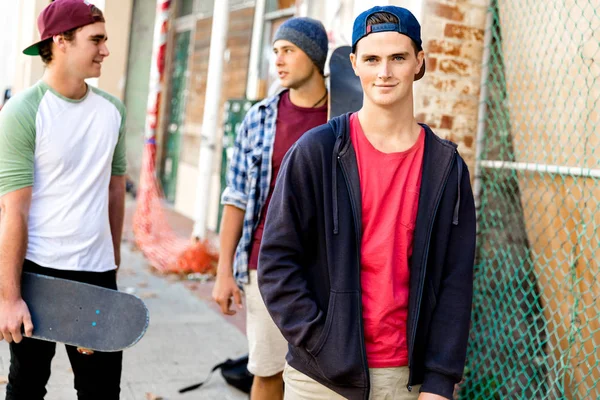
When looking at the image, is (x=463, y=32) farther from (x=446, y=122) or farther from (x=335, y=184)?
(x=335, y=184)

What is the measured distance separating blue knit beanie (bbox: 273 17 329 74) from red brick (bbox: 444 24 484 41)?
40.0 inches

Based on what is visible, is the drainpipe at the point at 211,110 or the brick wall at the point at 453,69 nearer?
the brick wall at the point at 453,69

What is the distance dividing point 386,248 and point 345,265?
0.46 ft

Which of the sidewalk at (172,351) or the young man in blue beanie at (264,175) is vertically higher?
the young man in blue beanie at (264,175)

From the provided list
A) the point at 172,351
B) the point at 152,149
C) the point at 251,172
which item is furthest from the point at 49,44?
the point at 152,149

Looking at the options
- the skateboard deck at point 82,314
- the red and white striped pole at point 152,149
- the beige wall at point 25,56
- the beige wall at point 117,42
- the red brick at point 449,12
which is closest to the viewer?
the skateboard deck at point 82,314

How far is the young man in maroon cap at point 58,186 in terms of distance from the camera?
8.80ft

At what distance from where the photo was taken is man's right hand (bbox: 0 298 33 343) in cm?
264

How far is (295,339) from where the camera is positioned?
2057 millimetres

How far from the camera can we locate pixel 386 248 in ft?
6.82

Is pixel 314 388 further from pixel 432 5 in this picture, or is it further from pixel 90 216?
pixel 432 5

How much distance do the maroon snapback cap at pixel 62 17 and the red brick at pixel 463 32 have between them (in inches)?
84.3

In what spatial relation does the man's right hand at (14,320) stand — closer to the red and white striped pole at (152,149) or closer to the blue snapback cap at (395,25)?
the blue snapback cap at (395,25)

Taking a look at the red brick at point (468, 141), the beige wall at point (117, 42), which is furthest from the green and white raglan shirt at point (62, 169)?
the beige wall at point (117, 42)
